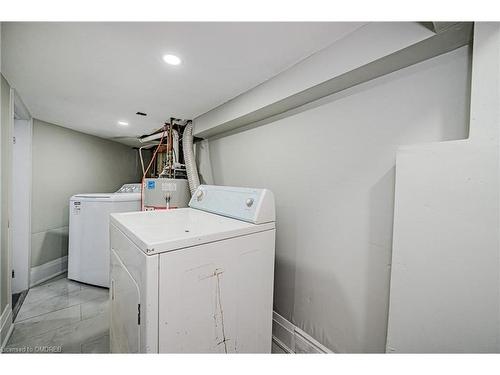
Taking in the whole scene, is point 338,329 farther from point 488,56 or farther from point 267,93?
point 267,93

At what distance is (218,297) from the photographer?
3.21 ft

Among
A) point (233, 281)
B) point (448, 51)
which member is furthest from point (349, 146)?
point (233, 281)

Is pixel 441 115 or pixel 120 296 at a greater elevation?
pixel 441 115

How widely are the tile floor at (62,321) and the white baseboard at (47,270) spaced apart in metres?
0.12

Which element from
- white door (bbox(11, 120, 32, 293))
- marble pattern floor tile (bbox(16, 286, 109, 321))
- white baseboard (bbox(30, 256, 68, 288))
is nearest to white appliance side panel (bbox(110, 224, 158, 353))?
marble pattern floor tile (bbox(16, 286, 109, 321))

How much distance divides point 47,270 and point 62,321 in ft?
3.87

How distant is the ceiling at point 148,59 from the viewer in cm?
99

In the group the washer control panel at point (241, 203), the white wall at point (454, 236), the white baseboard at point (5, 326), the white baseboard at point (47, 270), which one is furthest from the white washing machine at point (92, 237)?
the white wall at point (454, 236)

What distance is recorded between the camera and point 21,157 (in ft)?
7.48

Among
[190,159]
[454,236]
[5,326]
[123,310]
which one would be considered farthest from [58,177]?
[454,236]

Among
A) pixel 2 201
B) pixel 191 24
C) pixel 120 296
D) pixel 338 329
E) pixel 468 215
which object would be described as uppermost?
pixel 191 24

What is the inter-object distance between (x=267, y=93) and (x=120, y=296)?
A: 155 centimetres

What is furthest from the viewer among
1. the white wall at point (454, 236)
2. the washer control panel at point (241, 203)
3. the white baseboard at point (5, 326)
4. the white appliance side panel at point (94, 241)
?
the white appliance side panel at point (94, 241)

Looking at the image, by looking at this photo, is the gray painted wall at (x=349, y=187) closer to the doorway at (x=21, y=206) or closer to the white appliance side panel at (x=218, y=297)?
the white appliance side panel at (x=218, y=297)
